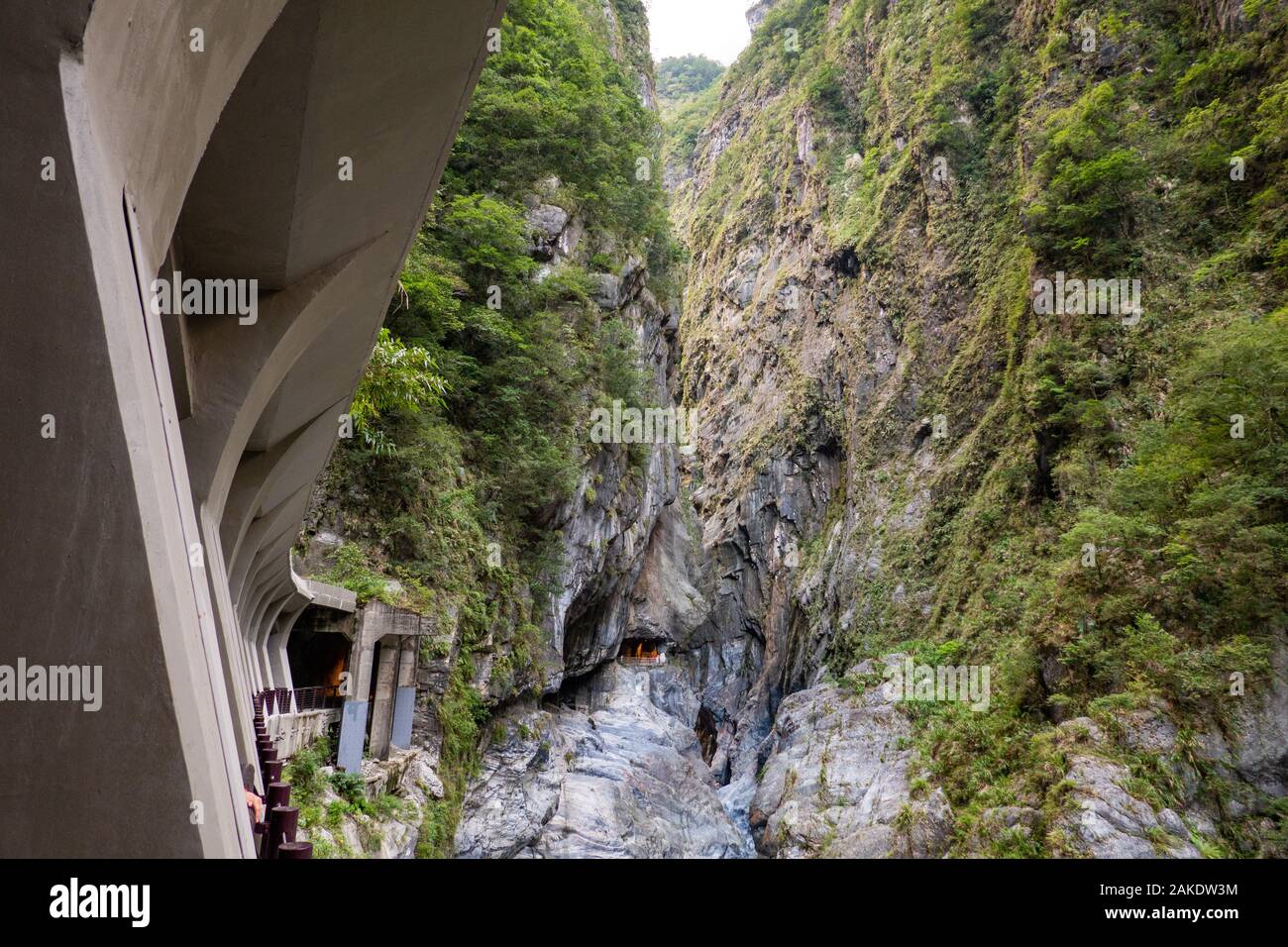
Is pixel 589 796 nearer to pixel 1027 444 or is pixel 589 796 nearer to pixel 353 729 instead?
pixel 353 729

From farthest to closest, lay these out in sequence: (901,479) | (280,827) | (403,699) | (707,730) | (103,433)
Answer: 1. (707,730)
2. (901,479)
3. (403,699)
4. (280,827)
5. (103,433)

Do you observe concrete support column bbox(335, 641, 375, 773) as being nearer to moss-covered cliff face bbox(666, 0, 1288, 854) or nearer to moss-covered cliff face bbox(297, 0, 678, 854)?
moss-covered cliff face bbox(297, 0, 678, 854)

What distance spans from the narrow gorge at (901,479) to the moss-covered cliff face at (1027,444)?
94 millimetres

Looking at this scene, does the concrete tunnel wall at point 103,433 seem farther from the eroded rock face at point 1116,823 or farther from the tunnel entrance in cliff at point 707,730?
the tunnel entrance in cliff at point 707,730

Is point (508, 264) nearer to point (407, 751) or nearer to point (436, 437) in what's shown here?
point (436, 437)

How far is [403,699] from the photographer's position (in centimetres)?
1206

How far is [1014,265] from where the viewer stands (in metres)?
25.3

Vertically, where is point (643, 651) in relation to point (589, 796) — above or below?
above

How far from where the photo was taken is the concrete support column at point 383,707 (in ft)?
38.2

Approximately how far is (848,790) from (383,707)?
11.2m

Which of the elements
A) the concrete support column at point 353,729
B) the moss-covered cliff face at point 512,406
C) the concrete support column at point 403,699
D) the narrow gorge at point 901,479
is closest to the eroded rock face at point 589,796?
the narrow gorge at point 901,479

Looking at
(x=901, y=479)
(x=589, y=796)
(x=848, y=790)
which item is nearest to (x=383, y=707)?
(x=589, y=796)

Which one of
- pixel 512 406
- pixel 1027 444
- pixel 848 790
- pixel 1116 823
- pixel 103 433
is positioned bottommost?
pixel 848 790

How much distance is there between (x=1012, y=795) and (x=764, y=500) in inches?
1168
